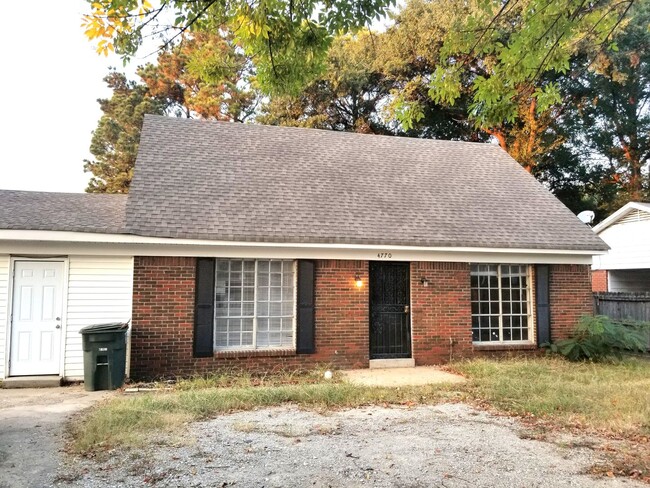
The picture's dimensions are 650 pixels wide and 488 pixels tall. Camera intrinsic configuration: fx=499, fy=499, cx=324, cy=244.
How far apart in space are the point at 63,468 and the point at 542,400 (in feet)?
20.9

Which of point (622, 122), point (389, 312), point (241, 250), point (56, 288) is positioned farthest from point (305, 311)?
point (622, 122)

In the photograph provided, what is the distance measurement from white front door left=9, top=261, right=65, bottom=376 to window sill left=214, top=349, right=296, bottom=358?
300 cm

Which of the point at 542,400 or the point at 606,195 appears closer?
the point at 542,400

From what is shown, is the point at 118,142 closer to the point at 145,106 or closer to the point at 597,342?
the point at 145,106

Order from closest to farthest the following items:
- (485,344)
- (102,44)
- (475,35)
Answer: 1. (102,44)
2. (475,35)
3. (485,344)

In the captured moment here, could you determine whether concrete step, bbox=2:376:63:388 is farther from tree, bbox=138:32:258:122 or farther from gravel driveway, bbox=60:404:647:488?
tree, bbox=138:32:258:122

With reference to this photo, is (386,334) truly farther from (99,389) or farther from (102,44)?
(102,44)

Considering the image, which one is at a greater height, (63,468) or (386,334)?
(386,334)

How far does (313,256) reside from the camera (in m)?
10.2

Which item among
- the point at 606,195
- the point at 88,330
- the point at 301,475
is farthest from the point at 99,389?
the point at 606,195

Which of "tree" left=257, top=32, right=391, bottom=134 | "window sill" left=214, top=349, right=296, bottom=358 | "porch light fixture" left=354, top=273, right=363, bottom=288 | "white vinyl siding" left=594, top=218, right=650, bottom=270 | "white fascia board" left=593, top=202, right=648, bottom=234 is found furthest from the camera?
"tree" left=257, top=32, right=391, bottom=134

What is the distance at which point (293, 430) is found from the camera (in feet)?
20.3

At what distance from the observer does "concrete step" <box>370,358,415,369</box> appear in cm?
1063

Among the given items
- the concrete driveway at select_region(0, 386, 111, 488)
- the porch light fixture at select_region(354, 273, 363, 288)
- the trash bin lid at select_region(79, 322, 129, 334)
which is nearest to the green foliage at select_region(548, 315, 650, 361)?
the porch light fixture at select_region(354, 273, 363, 288)
